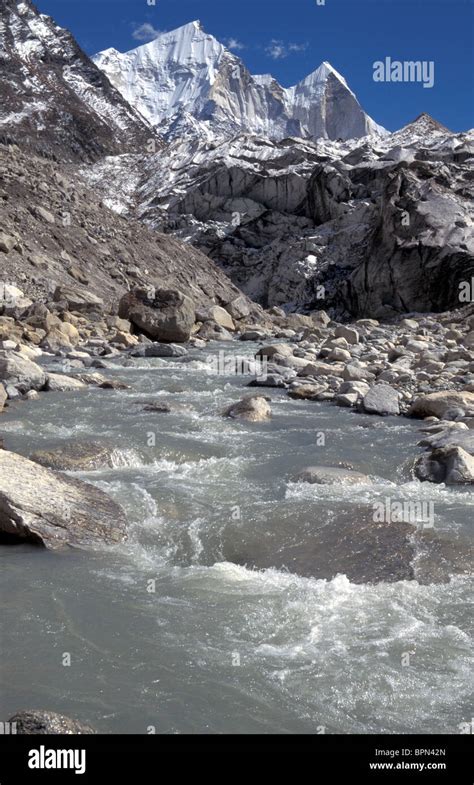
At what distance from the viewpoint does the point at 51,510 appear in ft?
22.6

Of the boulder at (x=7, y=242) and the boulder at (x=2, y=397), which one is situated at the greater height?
the boulder at (x=7, y=242)

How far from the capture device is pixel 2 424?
10.9 meters

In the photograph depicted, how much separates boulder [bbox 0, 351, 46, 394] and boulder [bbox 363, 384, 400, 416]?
21.5 ft

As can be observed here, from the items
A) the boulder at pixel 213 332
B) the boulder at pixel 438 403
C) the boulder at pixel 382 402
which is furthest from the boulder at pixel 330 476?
the boulder at pixel 213 332

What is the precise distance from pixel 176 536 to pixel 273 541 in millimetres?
1011

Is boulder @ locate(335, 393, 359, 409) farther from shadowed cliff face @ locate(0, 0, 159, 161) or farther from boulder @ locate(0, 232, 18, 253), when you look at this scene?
shadowed cliff face @ locate(0, 0, 159, 161)

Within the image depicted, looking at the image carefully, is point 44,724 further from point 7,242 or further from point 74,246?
point 74,246

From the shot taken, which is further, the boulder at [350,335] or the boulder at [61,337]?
the boulder at [350,335]

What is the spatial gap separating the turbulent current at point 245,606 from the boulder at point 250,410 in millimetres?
2454

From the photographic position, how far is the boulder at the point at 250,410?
12844mm

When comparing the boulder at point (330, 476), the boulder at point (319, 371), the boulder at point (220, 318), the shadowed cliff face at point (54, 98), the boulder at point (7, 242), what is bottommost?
the boulder at point (330, 476)

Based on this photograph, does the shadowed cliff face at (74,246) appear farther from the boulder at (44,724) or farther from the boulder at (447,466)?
the boulder at (44,724)

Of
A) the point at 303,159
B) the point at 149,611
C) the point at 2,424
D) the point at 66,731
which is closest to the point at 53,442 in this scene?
the point at 2,424

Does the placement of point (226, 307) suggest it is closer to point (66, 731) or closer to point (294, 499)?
point (294, 499)
